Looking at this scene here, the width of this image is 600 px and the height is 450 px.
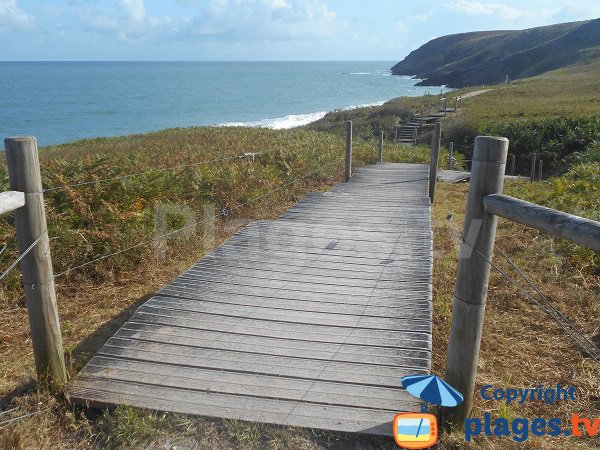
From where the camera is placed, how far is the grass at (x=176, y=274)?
120 inches

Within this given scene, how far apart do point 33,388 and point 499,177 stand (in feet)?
11.0

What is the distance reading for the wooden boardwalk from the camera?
329 centimetres

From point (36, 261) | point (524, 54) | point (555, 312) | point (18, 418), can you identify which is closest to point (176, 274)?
point (36, 261)

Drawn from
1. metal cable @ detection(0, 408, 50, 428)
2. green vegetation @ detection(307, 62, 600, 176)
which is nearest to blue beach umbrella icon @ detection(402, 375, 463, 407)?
metal cable @ detection(0, 408, 50, 428)

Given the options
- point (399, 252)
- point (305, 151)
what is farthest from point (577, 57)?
point (399, 252)

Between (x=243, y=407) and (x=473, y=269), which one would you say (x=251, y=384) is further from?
(x=473, y=269)

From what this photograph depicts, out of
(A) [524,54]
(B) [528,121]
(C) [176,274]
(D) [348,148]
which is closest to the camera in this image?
(C) [176,274]

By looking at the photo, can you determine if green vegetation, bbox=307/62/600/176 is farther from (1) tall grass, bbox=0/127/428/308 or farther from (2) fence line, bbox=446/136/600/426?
(2) fence line, bbox=446/136/600/426

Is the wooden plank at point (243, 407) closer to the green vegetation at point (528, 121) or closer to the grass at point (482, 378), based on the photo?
the grass at point (482, 378)

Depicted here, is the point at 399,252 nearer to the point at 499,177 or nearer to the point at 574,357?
the point at 574,357

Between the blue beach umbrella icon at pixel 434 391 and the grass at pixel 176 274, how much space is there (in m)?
0.38

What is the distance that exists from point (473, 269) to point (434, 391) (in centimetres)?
74

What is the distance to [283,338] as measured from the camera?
4.08m

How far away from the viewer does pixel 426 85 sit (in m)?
131
